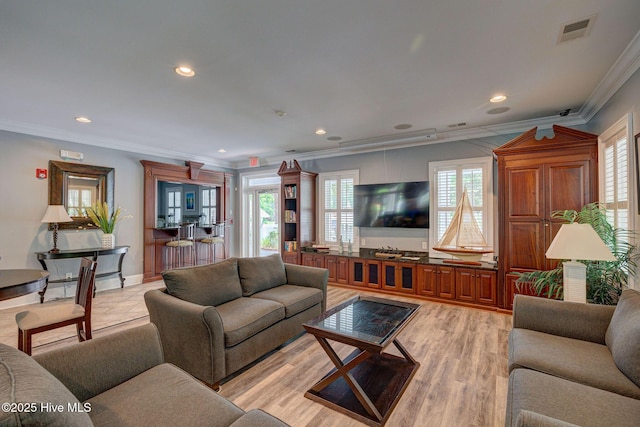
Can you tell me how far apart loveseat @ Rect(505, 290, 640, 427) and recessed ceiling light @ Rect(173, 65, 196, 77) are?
3.32 m

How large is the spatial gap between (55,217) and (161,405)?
4543mm

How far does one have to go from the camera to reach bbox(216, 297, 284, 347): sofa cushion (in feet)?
7.69

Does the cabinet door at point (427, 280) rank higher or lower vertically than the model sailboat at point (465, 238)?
lower

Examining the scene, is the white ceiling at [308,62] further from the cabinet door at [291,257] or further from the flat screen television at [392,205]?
the cabinet door at [291,257]

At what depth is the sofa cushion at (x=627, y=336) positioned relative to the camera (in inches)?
60.9

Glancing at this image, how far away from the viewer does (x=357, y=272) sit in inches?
208

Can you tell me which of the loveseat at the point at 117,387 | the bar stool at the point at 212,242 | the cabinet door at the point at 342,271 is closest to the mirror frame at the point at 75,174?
the bar stool at the point at 212,242

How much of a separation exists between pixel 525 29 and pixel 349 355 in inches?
121

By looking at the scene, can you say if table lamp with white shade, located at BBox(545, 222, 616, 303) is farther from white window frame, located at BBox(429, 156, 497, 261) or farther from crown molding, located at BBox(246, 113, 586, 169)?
crown molding, located at BBox(246, 113, 586, 169)

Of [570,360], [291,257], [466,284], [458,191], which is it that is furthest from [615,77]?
[291,257]

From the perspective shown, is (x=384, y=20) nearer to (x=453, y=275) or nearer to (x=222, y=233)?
(x=453, y=275)

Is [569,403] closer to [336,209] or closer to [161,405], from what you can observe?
[161,405]

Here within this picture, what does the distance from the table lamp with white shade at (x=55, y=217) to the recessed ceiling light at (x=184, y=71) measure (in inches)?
133

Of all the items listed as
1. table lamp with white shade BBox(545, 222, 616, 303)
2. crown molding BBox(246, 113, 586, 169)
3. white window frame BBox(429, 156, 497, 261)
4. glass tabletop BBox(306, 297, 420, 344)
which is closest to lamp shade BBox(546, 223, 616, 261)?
A: table lamp with white shade BBox(545, 222, 616, 303)
